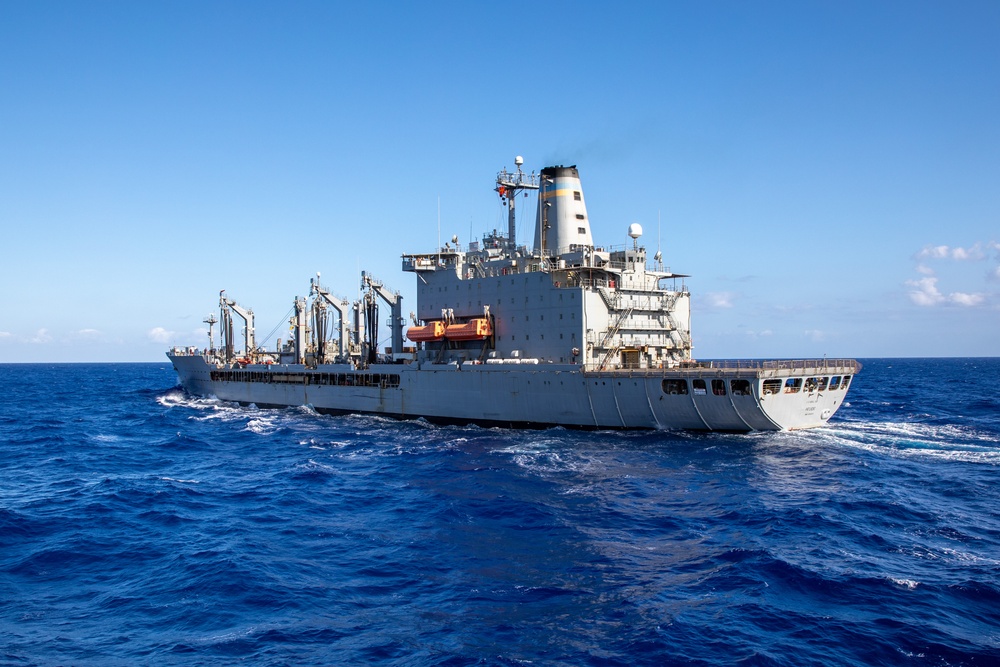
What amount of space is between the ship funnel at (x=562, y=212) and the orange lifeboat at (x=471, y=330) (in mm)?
5576

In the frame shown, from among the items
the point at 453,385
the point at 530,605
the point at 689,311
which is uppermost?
the point at 689,311

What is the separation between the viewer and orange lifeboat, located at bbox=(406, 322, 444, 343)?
4316 cm

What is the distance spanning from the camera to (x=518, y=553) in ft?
58.4

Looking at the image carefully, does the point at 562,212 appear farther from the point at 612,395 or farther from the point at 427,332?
the point at 612,395

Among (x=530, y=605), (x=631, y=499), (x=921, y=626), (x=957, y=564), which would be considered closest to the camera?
(x=921, y=626)

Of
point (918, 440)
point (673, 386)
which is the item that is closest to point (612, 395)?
point (673, 386)

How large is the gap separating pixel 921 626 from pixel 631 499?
10.5 metres

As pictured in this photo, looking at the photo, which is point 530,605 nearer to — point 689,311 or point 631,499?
point 631,499

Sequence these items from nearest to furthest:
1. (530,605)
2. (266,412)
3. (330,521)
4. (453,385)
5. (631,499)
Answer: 1. (530,605)
2. (330,521)
3. (631,499)
4. (453,385)
5. (266,412)

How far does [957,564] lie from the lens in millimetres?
16125

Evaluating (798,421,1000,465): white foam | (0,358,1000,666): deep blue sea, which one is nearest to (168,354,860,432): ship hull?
(0,358,1000,666): deep blue sea

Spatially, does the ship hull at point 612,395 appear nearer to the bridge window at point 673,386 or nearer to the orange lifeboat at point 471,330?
the bridge window at point 673,386

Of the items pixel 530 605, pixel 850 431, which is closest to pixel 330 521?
pixel 530 605

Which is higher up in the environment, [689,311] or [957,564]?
[689,311]
